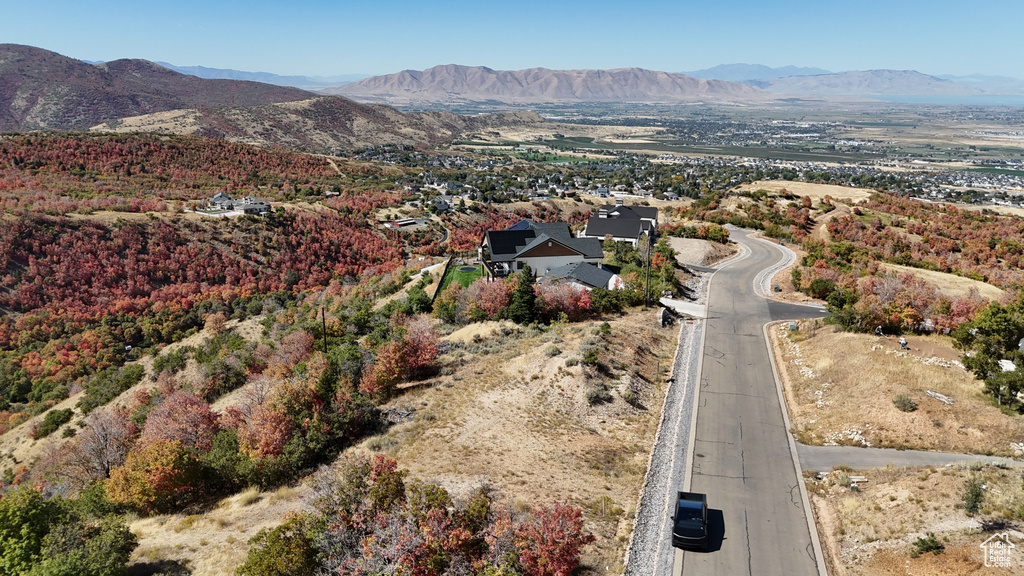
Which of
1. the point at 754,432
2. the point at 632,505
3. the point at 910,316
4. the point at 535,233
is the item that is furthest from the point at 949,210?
the point at 632,505

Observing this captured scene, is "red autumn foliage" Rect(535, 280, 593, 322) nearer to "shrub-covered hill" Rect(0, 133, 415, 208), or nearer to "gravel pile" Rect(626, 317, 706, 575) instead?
"gravel pile" Rect(626, 317, 706, 575)

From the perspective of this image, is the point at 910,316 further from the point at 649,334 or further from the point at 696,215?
the point at 696,215

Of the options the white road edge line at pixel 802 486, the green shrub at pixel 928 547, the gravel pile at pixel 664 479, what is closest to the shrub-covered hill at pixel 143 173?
the gravel pile at pixel 664 479

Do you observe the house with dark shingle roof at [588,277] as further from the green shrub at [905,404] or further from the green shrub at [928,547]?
the green shrub at [928,547]

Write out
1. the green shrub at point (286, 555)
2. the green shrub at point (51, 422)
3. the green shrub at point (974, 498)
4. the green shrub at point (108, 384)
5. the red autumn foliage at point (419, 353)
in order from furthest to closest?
the green shrub at point (108, 384), the green shrub at point (51, 422), the red autumn foliage at point (419, 353), the green shrub at point (974, 498), the green shrub at point (286, 555)

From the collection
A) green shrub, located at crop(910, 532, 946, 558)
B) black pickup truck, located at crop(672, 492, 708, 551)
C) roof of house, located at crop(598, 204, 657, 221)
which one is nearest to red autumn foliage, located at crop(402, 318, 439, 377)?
black pickup truck, located at crop(672, 492, 708, 551)

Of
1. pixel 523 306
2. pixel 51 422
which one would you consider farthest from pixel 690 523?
pixel 51 422

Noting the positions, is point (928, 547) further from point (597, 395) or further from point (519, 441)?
point (519, 441)
